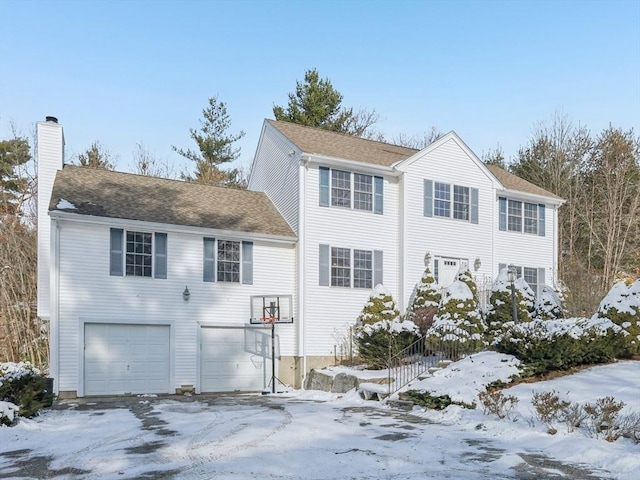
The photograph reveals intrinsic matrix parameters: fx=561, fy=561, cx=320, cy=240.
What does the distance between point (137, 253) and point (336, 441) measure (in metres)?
9.75

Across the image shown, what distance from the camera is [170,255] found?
16.0m

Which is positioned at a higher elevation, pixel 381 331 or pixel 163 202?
pixel 163 202

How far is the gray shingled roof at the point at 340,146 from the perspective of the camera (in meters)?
18.4

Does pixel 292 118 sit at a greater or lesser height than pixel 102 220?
greater

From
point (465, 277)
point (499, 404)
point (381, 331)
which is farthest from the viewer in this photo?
point (465, 277)

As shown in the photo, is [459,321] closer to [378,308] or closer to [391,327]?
[391,327]

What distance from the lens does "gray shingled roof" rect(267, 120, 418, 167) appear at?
60.3ft

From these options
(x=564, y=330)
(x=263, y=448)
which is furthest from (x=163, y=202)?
(x=564, y=330)

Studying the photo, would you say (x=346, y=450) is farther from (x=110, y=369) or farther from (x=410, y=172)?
(x=410, y=172)

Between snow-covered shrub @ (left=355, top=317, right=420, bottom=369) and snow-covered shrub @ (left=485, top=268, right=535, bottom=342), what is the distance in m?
2.29

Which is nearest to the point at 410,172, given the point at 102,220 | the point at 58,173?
the point at 102,220

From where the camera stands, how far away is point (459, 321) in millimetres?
15055

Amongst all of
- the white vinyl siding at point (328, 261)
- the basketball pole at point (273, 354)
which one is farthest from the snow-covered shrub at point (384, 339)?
the basketball pole at point (273, 354)

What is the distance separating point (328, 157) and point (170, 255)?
18.5 ft
